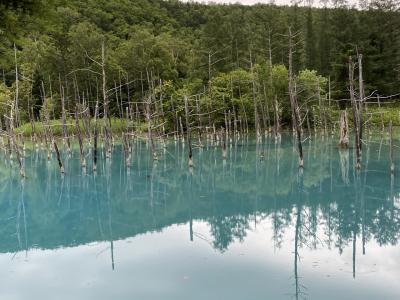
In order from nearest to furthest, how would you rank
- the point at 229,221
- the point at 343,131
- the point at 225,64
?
the point at 229,221
the point at 343,131
the point at 225,64

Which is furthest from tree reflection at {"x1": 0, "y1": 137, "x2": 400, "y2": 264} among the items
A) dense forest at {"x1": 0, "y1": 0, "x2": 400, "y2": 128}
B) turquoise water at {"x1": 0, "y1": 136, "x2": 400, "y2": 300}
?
dense forest at {"x1": 0, "y1": 0, "x2": 400, "y2": 128}

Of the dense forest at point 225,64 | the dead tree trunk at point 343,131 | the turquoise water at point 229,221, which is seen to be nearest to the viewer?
the turquoise water at point 229,221

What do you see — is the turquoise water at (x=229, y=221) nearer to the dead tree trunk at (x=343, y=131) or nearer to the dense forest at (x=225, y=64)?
the dead tree trunk at (x=343, y=131)

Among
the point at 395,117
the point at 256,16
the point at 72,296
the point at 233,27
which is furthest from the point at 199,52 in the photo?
the point at 72,296

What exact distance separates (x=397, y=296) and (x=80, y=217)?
1107 cm

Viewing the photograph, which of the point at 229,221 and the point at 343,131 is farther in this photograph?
the point at 343,131

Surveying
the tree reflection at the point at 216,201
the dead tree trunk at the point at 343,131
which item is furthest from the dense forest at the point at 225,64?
the tree reflection at the point at 216,201

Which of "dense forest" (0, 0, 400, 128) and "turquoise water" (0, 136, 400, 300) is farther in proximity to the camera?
"dense forest" (0, 0, 400, 128)

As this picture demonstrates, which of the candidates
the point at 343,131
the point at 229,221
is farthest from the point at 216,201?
the point at 343,131

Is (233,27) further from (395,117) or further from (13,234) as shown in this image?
(13,234)

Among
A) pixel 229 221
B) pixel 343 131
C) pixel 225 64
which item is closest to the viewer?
Answer: pixel 229 221

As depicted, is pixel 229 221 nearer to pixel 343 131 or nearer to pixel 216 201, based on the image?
pixel 216 201

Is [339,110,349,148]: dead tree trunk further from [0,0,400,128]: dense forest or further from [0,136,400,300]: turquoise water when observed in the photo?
[0,0,400,128]: dense forest

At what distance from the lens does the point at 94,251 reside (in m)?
12.2
